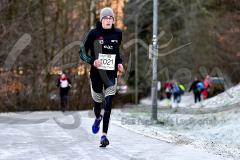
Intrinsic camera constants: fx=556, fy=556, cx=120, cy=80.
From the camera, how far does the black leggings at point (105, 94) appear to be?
9.28 meters

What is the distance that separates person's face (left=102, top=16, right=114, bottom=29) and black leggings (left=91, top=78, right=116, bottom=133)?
89cm

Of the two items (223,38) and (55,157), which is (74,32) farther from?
(55,157)

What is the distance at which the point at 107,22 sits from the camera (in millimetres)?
9250

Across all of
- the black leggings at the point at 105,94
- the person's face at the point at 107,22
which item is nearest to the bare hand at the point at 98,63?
the black leggings at the point at 105,94

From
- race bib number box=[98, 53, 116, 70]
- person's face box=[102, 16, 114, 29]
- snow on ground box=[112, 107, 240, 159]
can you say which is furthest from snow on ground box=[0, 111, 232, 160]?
person's face box=[102, 16, 114, 29]

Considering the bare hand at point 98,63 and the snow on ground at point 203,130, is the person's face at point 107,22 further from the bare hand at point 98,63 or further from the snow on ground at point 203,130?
the snow on ground at point 203,130

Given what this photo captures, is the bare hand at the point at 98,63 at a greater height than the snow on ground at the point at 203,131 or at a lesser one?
greater

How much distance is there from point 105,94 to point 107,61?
0.60 m

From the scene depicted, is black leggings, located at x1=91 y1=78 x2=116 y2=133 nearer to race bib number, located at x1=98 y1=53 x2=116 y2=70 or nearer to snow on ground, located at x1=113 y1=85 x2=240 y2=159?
race bib number, located at x1=98 y1=53 x2=116 y2=70

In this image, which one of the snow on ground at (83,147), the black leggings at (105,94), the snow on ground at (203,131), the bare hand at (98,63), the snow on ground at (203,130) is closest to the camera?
the snow on ground at (83,147)

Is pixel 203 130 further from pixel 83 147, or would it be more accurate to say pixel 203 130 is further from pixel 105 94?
pixel 83 147

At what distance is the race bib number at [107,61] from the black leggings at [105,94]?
24 centimetres

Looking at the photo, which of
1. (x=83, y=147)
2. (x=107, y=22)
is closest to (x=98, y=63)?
(x=107, y=22)

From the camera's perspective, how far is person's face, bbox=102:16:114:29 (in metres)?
9.21
